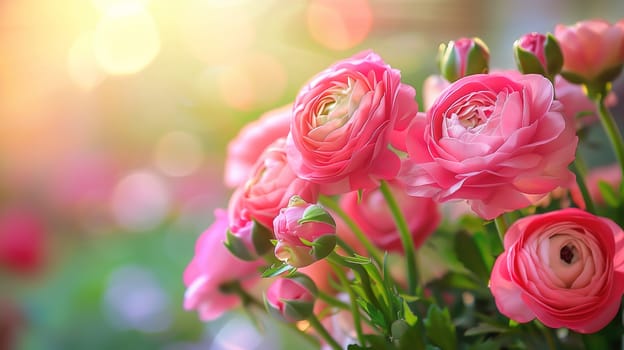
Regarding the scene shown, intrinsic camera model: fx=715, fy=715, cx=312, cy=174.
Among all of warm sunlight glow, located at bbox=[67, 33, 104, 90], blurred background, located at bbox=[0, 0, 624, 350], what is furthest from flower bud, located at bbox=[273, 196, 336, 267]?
warm sunlight glow, located at bbox=[67, 33, 104, 90]

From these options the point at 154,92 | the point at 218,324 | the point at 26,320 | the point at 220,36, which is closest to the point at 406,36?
the point at 220,36

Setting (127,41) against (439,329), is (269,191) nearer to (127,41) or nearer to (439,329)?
(439,329)

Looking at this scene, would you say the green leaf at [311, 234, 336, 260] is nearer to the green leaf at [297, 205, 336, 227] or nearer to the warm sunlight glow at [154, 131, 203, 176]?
the green leaf at [297, 205, 336, 227]

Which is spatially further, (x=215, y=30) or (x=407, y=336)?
(x=215, y=30)

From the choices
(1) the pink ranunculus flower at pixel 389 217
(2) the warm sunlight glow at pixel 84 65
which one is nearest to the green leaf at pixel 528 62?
(1) the pink ranunculus flower at pixel 389 217

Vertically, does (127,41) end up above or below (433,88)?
above

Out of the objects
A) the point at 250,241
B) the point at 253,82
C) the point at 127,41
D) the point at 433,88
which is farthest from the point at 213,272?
the point at 127,41
